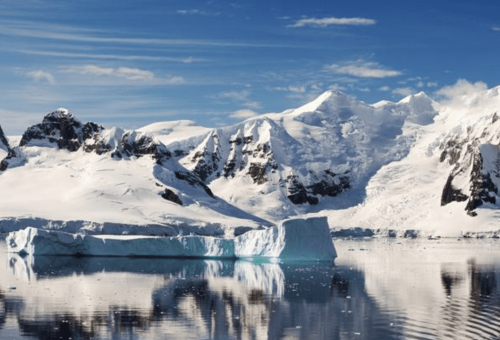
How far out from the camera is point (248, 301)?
5009cm

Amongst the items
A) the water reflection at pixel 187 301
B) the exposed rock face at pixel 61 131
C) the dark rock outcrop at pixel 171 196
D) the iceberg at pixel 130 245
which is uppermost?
the exposed rock face at pixel 61 131

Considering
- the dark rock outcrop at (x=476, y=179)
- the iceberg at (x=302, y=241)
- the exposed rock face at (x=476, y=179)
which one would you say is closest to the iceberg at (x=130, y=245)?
the iceberg at (x=302, y=241)

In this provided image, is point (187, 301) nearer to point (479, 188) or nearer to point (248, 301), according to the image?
point (248, 301)

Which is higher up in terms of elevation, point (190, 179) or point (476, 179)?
point (476, 179)

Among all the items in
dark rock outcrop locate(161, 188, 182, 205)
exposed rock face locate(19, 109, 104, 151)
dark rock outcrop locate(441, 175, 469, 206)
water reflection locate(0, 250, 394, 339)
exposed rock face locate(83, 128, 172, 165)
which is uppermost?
exposed rock face locate(19, 109, 104, 151)

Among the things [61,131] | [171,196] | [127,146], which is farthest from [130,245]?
[61,131]

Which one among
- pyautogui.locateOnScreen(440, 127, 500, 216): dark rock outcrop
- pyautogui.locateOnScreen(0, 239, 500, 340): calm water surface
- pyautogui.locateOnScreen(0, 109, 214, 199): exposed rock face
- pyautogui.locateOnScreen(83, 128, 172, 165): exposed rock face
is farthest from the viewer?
pyautogui.locateOnScreen(440, 127, 500, 216): dark rock outcrop

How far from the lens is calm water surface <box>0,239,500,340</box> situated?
38750 mm

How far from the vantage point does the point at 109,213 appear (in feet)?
438

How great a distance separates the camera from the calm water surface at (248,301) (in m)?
38.8

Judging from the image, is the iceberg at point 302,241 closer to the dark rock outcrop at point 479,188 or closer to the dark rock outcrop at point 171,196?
the dark rock outcrop at point 171,196

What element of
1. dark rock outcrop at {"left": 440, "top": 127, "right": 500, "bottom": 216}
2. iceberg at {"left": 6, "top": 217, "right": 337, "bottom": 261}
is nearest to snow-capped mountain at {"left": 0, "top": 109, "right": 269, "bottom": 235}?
iceberg at {"left": 6, "top": 217, "right": 337, "bottom": 261}

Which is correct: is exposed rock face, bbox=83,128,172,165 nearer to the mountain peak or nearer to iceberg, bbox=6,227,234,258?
the mountain peak

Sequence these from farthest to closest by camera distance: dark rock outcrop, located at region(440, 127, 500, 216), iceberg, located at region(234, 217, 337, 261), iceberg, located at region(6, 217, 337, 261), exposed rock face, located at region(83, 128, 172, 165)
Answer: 1. dark rock outcrop, located at region(440, 127, 500, 216)
2. exposed rock face, located at region(83, 128, 172, 165)
3. iceberg, located at region(6, 217, 337, 261)
4. iceberg, located at region(234, 217, 337, 261)
